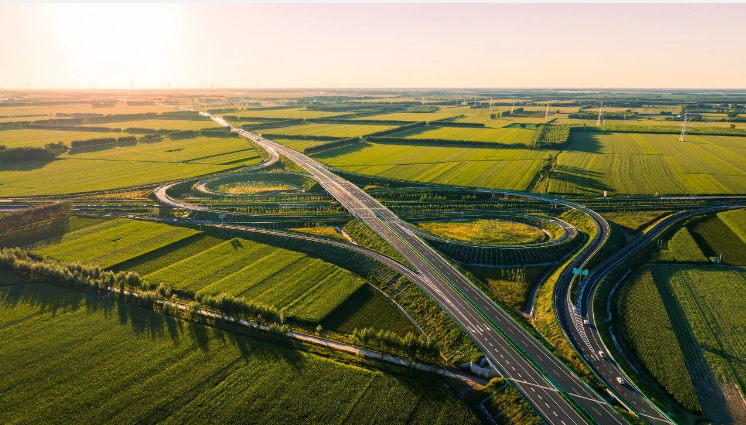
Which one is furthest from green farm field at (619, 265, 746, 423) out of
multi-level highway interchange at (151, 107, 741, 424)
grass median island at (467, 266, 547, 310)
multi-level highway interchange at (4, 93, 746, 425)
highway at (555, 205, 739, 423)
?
grass median island at (467, 266, 547, 310)

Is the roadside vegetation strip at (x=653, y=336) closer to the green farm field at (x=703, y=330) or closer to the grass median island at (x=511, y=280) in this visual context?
the green farm field at (x=703, y=330)

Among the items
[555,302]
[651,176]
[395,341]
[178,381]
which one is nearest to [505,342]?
[395,341]

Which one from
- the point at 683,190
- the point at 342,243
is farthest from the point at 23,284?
the point at 683,190

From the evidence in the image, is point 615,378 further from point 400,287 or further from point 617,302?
point 400,287

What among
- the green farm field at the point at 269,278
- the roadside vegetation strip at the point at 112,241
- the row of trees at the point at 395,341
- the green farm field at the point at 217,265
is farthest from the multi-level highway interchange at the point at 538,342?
the roadside vegetation strip at the point at 112,241

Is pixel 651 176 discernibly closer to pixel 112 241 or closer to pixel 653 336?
pixel 653 336

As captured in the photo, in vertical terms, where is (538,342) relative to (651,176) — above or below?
below
